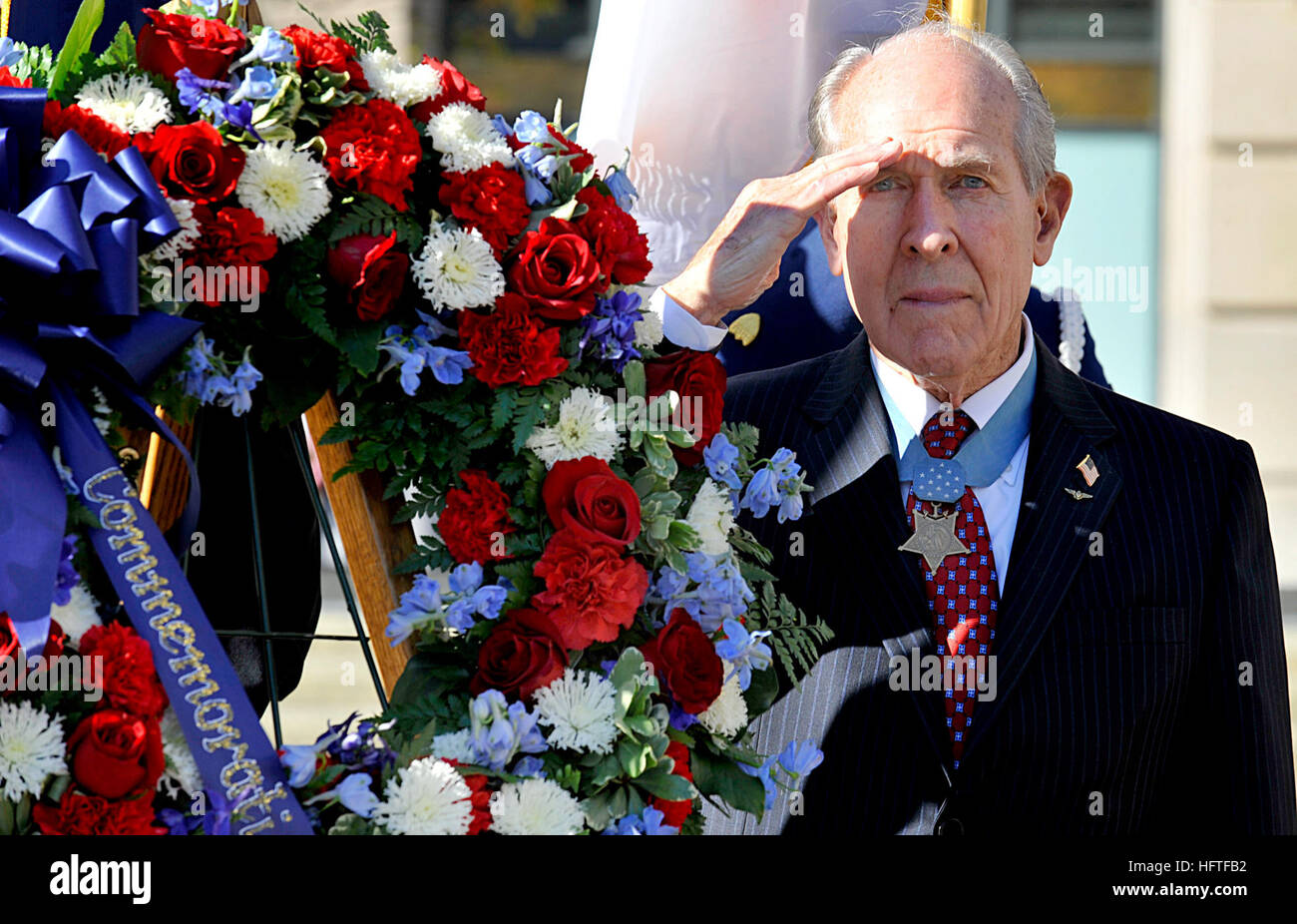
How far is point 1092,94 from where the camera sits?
6.96 m

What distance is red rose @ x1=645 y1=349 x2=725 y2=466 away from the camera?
1.94 m

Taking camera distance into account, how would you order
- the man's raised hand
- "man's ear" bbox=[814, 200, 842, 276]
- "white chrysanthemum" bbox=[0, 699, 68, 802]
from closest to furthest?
"white chrysanthemum" bbox=[0, 699, 68, 802] → the man's raised hand → "man's ear" bbox=[814, 200, 842, 276]

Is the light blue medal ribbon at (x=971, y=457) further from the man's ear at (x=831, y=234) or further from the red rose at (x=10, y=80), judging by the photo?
the red rose at (x=10, y=80)

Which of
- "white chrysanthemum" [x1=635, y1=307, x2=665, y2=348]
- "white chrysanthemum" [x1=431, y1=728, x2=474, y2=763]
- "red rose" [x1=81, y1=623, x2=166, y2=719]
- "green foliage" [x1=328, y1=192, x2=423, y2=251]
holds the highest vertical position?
"green foliage" [x1=328, y1=192, x2=423, y2=251]

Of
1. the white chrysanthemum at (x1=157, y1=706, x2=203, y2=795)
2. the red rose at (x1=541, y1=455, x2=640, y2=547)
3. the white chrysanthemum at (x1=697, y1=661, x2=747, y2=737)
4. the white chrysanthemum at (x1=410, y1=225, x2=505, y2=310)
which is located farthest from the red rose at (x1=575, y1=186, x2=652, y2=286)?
the white chrysanthemum at (x1=157, y1=706, x2=203, y2=795)

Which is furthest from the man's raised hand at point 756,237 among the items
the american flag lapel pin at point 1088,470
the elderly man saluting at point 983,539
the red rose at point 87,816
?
the red rose at point 87,816

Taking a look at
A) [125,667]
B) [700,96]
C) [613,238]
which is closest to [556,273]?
[613,238]

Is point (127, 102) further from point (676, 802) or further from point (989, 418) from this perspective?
point (989, 418)

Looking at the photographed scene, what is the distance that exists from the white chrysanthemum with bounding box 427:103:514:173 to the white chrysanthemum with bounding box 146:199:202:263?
1.00 ft

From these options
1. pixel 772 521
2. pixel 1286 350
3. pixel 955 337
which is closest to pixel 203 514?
pixel 772 521

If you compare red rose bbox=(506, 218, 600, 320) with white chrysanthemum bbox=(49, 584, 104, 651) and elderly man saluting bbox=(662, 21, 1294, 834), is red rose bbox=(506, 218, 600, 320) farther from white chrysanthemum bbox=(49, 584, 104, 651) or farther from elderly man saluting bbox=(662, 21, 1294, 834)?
white chrysanthemum bbox=(49, 584, 104, 651)

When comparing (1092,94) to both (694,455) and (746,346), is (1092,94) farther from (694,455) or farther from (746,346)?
(694,455)

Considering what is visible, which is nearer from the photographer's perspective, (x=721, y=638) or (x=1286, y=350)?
(x=721, y=638)
